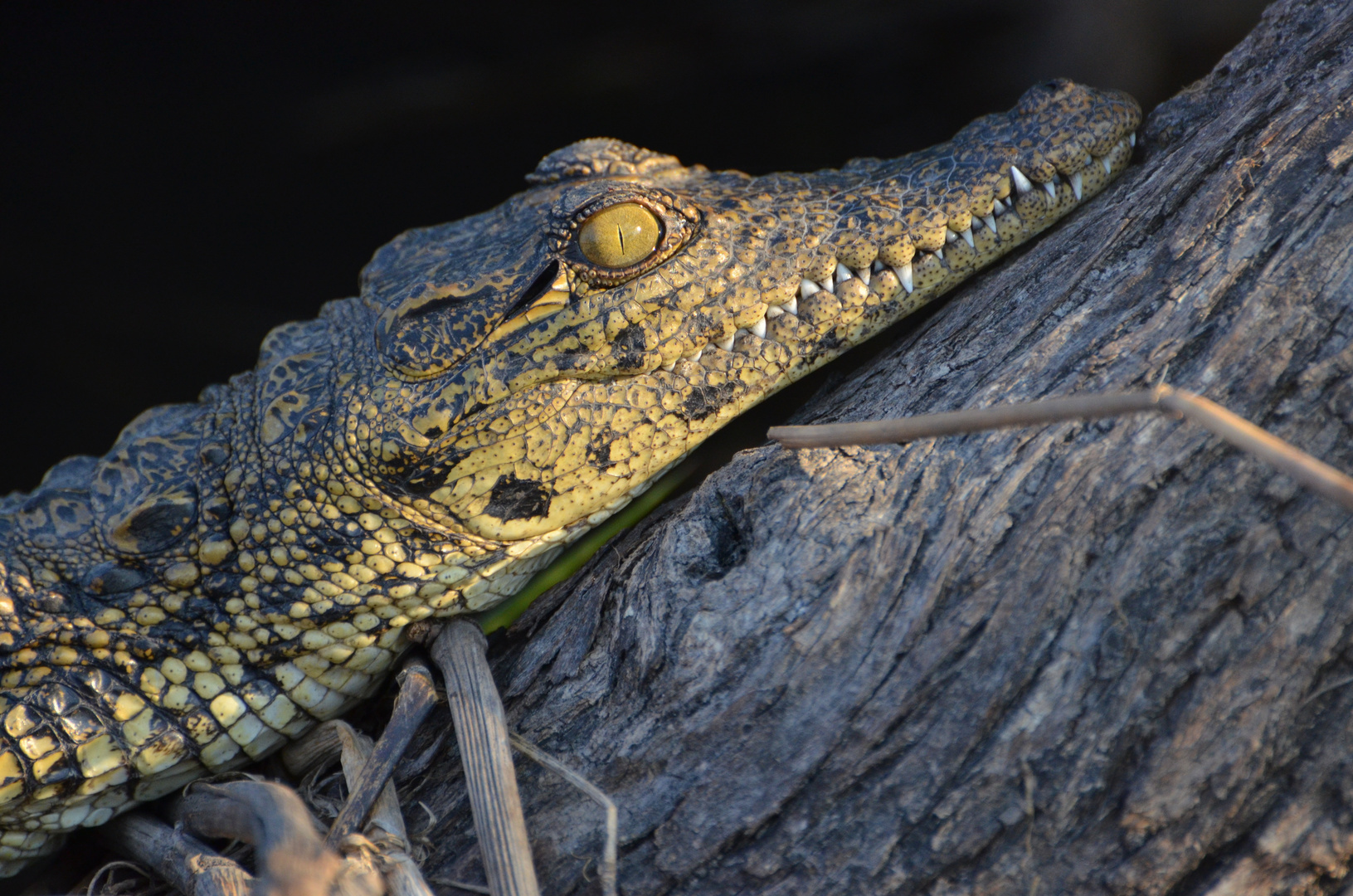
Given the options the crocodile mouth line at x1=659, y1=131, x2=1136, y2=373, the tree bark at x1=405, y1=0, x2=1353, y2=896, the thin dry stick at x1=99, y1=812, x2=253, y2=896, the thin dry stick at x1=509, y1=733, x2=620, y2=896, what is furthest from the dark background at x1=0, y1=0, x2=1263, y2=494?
the thin dry stick at x1=509, y1=733, x2=620, y2=896

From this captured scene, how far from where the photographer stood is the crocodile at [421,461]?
5.71 ft

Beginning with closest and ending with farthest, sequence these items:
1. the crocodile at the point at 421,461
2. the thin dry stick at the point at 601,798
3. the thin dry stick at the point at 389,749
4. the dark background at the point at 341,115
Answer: the thin dry stick at the point at 601,798
the thin dry stick at the point at 389,749
the crocodile at the point at 421,461
the dark background at the point at 341,115

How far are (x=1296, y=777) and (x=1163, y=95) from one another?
9.26 ft

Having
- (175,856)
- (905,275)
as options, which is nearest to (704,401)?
(905,275)

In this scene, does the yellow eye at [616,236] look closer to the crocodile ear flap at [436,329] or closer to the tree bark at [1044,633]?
the crocodile ear flap at [436,329]

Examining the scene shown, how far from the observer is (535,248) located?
1827 millimetres

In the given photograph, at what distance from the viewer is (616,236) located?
1.81 meters

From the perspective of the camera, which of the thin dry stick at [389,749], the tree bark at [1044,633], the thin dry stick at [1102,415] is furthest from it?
the thin dry stick at [389,749]

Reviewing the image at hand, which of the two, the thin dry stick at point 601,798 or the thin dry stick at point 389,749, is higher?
the thin dry stick at point 389,749

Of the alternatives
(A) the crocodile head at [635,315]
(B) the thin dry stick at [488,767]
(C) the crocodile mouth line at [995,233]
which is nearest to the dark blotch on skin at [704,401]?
(A) the crocodile head at [635,315]

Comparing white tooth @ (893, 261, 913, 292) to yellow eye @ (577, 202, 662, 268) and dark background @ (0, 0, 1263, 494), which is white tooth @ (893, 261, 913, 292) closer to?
yellow eye @ (577, 202, 662, 268)

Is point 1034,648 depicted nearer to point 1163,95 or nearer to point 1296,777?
point 1296,777

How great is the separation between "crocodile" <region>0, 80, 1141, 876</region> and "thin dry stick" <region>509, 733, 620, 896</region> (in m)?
0.43

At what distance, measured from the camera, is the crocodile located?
1739 mm
